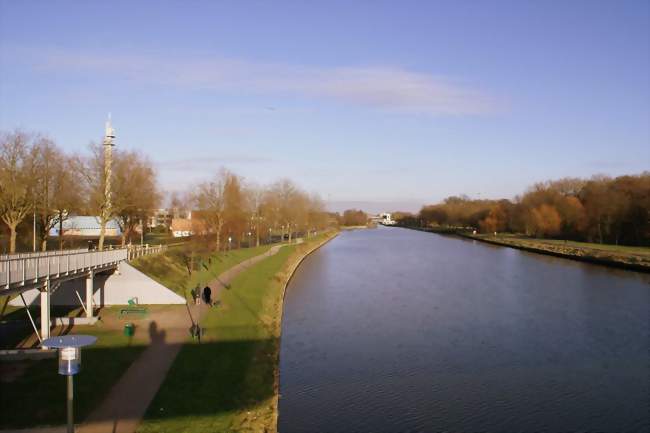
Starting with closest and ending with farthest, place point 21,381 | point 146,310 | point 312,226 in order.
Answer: point 21,381, point 146,310, point 312,226

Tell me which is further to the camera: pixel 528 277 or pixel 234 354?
pixel 528 277

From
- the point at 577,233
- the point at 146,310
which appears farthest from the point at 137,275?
the point at 577,233

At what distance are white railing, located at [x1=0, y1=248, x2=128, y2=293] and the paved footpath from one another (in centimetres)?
311

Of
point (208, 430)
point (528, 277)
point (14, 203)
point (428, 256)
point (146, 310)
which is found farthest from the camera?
point (428, 256)

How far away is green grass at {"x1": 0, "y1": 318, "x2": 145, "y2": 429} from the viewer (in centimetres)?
1224

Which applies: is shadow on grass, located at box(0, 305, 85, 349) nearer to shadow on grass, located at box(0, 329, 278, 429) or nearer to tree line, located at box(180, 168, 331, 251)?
shadow on grass, located at box(0, 329, 278, 429)

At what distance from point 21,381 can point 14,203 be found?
22875 mm

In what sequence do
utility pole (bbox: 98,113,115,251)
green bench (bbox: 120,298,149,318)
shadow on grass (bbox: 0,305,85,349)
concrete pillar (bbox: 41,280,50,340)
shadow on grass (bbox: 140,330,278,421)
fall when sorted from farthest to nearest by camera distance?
utility pole (bbox: 98,113,115,251) < green bench (bbox: 120,298,149,318) < shadow on grass (bbox: 0,305,85,349) < concrete pillar (bbox: 41,280,50,340) < shadow on grass (bbox: 140,330,278,421)

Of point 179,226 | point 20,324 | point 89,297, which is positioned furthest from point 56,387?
point 179,226

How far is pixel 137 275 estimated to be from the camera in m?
25.3

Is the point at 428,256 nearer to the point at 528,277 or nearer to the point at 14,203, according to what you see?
the point at 528,277

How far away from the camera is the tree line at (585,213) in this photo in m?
65.9

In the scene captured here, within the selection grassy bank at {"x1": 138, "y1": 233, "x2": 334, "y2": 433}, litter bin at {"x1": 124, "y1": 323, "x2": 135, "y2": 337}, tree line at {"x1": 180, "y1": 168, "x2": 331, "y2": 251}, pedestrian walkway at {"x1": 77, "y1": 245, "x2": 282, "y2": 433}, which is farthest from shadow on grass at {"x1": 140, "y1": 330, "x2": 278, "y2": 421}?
tree line at {"x1": 180, "y1": 168, "x2": 331, "y2": 251}

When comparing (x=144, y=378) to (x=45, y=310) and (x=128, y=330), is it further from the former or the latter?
(x=45, y=310)
